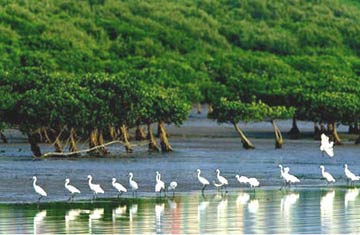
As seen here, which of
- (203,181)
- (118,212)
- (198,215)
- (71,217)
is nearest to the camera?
(71,217)

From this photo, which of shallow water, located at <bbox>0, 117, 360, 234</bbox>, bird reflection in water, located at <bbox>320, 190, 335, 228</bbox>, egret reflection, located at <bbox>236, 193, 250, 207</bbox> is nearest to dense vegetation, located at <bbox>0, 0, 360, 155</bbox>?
shallow water, located at <bbox>0, 117, 360, 234</bbox>

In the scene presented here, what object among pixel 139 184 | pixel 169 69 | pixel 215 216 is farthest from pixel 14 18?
pixel 215 216

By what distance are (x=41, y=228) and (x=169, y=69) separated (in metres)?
80.9

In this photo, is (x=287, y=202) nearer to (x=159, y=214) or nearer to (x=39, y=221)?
(x=159, y=214)

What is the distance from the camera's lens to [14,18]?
135 metres

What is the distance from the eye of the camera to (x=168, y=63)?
115 metres

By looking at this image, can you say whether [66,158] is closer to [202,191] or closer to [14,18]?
[202,191]

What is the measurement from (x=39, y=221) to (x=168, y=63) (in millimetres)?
80835

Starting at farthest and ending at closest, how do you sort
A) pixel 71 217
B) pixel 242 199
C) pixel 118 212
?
pixel 242 199 < pixel 118 212 < pixel 71 217

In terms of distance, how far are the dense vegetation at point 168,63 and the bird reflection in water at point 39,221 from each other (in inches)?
1091

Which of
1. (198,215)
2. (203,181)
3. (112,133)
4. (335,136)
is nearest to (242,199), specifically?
(203,181)

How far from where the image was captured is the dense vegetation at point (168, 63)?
66.5 metres

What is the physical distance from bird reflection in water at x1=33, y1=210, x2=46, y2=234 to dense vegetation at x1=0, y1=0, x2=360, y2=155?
90.9 feet

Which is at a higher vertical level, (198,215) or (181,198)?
(198,215)
